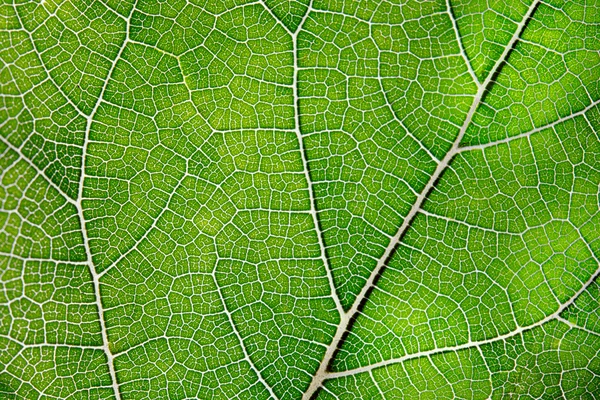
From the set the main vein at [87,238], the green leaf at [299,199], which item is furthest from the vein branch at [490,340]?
the main vein at [87,238]

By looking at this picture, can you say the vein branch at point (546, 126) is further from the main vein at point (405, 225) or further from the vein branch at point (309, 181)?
the vein branch at point (309, 181)

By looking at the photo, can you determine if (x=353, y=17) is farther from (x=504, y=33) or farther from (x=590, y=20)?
(x=590, y=20)

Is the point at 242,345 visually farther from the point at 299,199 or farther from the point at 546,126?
the point at 546,126

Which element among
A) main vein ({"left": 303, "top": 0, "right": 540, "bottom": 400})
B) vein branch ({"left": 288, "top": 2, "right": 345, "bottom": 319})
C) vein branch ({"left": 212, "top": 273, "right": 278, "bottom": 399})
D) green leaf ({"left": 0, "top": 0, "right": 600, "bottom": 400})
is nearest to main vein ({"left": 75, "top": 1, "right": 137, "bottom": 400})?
green leaf ({"left": 0, "top": 0, "right": 600, "bottom": 400})

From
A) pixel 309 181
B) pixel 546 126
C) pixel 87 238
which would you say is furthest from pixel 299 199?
pixel 546 126

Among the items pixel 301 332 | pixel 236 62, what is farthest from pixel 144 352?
pixel 236 62

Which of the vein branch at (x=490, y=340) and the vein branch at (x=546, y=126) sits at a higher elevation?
the vein branch at (x=546, y=126)

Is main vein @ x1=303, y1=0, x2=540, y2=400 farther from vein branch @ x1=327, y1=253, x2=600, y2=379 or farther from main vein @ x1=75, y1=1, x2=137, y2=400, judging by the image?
main vein @ x1=75, y1=1, x2=137, y2=400
